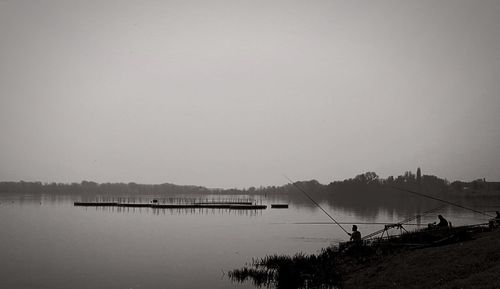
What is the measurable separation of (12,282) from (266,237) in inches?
1414

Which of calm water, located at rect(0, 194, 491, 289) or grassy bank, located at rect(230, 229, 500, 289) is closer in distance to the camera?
grassy bank, located at rect(230, 229, 500, 289)

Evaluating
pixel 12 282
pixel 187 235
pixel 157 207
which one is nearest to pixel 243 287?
pixel 12 282

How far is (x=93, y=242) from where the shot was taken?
53.8 metres

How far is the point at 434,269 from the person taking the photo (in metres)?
22.4

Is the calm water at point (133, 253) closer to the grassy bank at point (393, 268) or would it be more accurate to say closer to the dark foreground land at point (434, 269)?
the grassy bank at point (393, 268)

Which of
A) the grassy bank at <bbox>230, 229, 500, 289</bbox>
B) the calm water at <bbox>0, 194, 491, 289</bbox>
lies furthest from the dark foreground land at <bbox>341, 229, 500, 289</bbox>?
the calm water at <bbox>0, 194, 491, 289</bbox>

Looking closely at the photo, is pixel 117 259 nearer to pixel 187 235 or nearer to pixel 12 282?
pixel 12 282

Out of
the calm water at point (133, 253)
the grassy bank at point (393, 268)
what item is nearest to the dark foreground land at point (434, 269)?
the grassy bank at point (393, 268)

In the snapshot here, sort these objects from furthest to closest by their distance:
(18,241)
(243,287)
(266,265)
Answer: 1. (18,241)
2. (266,265)
3. (243,287)

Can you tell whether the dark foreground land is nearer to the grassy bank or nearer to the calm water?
the grassy bank

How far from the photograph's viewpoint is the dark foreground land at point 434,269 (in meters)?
18.8

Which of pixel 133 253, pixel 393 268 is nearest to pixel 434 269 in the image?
pixel 393 268

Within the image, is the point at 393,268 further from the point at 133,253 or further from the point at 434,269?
the point at 133,253

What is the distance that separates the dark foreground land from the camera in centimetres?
1878
